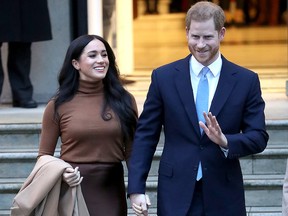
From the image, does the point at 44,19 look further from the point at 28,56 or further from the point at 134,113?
the point at 134,113

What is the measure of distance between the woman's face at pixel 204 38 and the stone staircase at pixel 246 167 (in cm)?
269

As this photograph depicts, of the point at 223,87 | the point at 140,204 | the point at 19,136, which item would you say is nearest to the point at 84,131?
the point at 140,204

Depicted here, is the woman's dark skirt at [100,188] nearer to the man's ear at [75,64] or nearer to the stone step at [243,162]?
the man's ear at [75,64]

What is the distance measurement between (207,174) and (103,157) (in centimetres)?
74

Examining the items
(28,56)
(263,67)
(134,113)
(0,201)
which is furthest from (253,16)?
(134,113)

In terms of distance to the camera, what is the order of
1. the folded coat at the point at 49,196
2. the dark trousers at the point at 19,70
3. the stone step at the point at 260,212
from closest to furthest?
the folded coat at the point at 49,196 < the stone step at the point at 260,212 < the dark trousers at the point at 19,70

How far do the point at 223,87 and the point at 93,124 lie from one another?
831mm

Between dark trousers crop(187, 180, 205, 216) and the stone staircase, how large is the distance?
2385 mm

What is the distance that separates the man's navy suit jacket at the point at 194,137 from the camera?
5.04 metres

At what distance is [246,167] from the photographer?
777 centimetres

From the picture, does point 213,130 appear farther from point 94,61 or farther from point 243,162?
point 243,162

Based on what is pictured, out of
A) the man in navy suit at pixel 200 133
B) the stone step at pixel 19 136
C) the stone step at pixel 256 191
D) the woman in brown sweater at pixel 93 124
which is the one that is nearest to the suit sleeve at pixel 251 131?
the man in navy suit at pixel 200 133

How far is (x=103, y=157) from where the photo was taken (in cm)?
555

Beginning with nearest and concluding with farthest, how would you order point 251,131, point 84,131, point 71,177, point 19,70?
1. point 251,131
2. point 71,177
3. point 84,131
4. point 19,70
